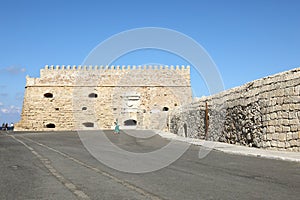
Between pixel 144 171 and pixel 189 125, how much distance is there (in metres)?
15.0

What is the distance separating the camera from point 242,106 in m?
14.3

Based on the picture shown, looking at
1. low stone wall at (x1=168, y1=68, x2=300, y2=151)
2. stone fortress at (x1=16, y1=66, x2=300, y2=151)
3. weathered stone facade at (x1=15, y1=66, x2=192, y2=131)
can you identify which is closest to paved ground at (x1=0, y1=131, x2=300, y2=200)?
low stone wall at (x1=168, y1=68, x2=300, y2=151)

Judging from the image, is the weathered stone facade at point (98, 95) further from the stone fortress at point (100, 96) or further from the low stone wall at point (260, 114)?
the low stone wall at point (260, 114)

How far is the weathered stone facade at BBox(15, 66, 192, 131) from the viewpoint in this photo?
143 ft

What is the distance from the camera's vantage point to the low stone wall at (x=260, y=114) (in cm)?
1112

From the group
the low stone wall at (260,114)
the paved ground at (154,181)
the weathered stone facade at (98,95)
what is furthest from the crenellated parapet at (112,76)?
the paved ground at (154,181)

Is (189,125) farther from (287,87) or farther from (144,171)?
(144,171)

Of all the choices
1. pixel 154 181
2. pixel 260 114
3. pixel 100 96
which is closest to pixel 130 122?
pixel 100 96

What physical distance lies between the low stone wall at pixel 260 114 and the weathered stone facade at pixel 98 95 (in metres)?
25.9

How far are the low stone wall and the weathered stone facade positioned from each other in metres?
25.9

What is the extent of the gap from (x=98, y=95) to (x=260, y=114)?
109ft

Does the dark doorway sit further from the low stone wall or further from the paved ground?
the paved ground

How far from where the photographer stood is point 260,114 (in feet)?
42.3

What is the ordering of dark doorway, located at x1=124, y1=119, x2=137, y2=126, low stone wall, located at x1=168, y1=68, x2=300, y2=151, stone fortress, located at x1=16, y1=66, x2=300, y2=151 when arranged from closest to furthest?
1. low stone wall, located at x1=168, y1=68, x2=300, y2=151
2. stone fortress, located at x1=16, y1=66, x2=300, y2=151
3. dark doorway, located at x1=124, y1=119, x2=137, y2=126
